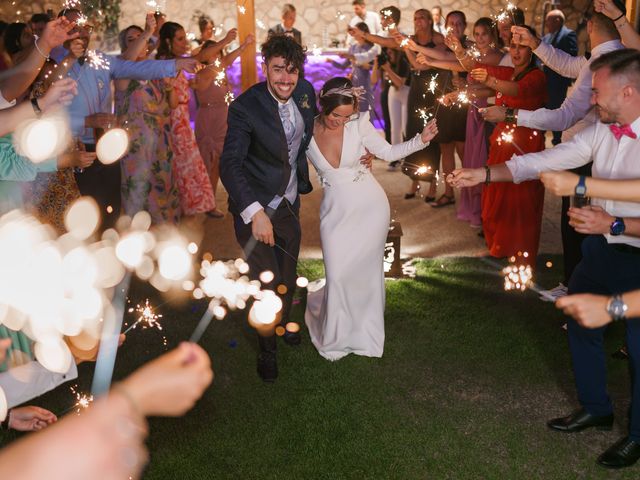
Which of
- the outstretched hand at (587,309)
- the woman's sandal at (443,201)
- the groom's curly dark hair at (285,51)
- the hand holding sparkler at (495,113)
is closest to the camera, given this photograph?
the outstretched hand at (587,309)

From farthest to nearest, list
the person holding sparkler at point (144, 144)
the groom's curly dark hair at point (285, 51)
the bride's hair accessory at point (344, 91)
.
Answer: the person holding sparkler at point (144, 144)
the bride's hair accessory at point (344, 91)
the groom's curly dark hair at point (285, 51)

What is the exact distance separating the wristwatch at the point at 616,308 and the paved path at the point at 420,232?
3.39 meters

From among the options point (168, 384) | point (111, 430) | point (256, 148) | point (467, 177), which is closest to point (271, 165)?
point (256, 148)

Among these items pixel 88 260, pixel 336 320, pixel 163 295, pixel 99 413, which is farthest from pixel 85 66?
pixel 99 413

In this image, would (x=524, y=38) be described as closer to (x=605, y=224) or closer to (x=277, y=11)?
(x=605, y=224)

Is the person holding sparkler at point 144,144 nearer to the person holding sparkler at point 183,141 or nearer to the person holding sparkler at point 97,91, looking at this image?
the person holding sparkler at point 183,141

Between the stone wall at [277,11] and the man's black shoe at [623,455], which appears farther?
the stone wall at [277,11]

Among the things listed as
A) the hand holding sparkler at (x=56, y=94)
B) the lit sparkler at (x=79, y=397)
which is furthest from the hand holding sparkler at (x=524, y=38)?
the lit sparkler at (x=79, y=397)

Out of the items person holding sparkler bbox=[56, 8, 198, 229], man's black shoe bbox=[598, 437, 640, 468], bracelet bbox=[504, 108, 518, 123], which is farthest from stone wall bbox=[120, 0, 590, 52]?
man's black shoe bbox=[598, 437, 640, 468]

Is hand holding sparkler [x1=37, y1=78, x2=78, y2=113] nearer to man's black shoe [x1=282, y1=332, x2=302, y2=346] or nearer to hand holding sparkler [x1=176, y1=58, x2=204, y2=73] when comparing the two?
hand holding sparkler [x1=176, y1=58, x2=204, y2=73]

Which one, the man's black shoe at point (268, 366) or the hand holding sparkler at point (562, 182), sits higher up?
the hand holding sparkler at point (562, 182)

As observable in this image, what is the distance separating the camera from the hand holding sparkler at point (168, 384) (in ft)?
4.07

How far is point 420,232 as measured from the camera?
650 centimetres

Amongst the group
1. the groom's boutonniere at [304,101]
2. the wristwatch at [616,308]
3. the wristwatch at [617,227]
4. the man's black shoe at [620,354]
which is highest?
the groom's boutonniere at [304,101]
